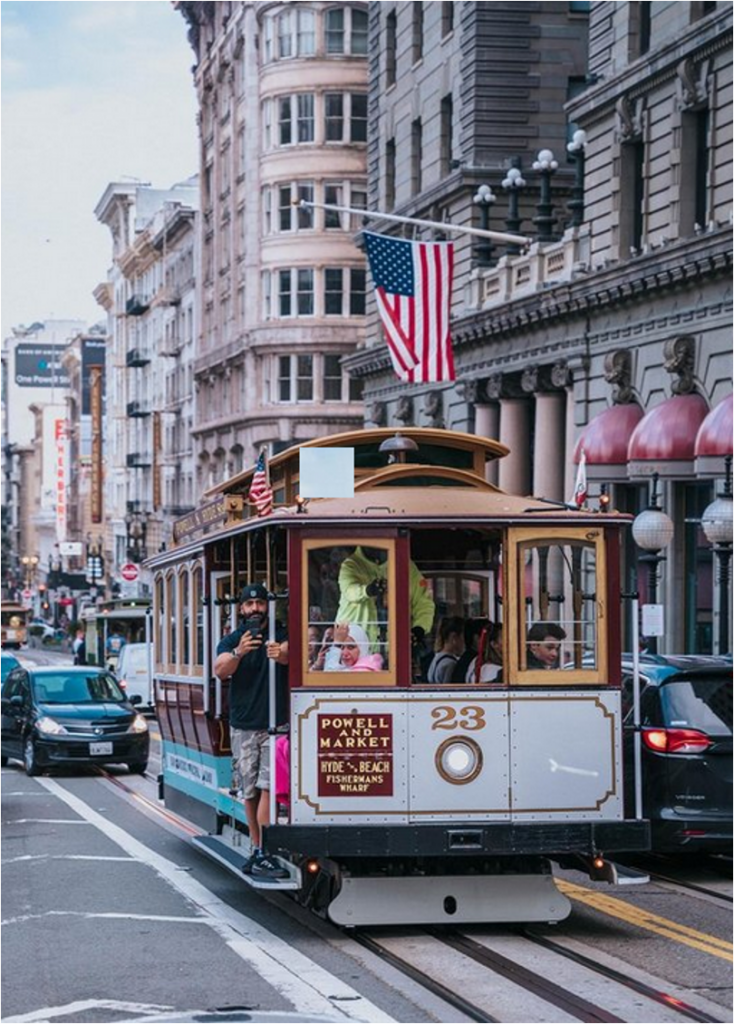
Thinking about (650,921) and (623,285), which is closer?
(650,921)

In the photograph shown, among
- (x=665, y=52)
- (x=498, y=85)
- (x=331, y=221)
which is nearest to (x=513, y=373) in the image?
(x=498, y=85)

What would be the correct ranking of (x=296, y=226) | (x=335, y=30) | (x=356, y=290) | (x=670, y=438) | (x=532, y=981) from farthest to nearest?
1. (x=296, y=226)
2. (x=356, y=290)
3. (x=335, y=30)
4. (x=670, y=438)
5. (x=532, y=981)

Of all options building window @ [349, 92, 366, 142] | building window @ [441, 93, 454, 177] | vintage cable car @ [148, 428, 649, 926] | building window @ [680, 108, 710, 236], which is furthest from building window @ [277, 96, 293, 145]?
vintage cable car @ [148, 428, 649, 926]

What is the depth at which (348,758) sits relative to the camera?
12.7 metres

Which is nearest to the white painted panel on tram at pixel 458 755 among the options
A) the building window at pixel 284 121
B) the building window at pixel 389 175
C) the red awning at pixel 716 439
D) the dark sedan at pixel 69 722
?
the dark sedan at pixel 69 722

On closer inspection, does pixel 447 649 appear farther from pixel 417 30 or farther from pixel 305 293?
pixel 305 293

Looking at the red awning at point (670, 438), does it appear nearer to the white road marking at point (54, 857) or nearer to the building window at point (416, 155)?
the building window at point (416, 155)

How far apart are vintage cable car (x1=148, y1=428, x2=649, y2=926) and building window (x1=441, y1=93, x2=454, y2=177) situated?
40785mm

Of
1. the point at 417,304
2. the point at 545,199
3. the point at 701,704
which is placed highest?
the point at 545,199

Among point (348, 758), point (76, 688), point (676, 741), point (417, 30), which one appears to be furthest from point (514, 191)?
point (348, 758)

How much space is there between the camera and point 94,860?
16891 mm

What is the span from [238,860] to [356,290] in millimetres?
57773

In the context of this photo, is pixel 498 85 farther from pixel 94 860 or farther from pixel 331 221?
pixel 94 860

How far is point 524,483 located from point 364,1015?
3882 centimetres
